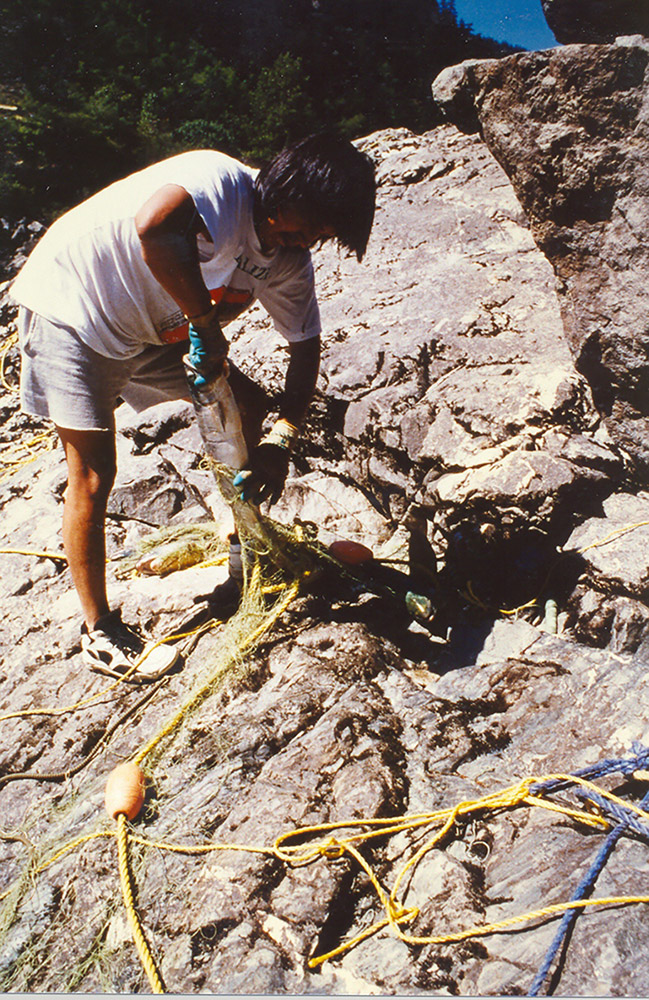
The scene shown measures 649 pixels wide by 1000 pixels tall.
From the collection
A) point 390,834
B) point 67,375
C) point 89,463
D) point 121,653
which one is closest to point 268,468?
point 89,463

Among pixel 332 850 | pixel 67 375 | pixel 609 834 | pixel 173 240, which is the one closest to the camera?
pixel 609 834

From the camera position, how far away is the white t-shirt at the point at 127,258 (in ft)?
4.96

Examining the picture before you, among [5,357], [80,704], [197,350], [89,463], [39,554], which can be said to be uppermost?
[5,357]

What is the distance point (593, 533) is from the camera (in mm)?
1856

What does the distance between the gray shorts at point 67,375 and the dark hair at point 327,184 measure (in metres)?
0.63

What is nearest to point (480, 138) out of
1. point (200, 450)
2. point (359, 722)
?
point (200, 450)

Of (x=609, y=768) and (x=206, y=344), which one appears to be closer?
(x=609, y=768)

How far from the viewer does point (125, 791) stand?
1.43 meters

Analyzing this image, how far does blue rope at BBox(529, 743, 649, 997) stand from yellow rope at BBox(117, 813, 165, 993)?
69 cm

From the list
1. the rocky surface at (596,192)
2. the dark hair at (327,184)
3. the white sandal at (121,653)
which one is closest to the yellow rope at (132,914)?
the white sandal at (121,653)

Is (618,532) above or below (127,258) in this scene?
below

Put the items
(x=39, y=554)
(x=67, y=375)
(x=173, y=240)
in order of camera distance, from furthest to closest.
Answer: (x=39, y=554), (x=67, y=375), (x=173, y=240)

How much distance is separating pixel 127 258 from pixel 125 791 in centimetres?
137

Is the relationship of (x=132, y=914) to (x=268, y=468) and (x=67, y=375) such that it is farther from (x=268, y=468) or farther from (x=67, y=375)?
(x=67, y=375)
